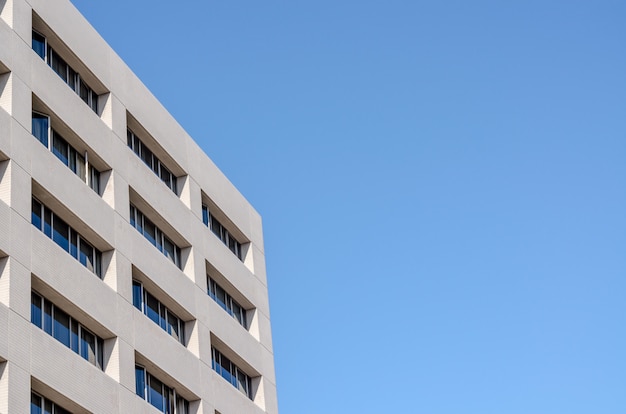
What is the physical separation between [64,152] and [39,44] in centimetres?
391

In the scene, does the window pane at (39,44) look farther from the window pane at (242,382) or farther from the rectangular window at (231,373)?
the window pane at (242,382)

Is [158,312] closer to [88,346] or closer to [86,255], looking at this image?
[86,255]

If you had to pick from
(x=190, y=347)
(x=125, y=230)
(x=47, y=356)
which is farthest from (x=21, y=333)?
(x=190, y=347)

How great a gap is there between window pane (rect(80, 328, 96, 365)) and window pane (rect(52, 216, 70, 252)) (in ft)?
9.58

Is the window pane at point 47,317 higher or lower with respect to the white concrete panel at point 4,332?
higher

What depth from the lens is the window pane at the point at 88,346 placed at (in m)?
38.3

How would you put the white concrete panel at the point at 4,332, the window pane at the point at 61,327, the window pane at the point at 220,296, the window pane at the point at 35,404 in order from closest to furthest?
the white concrete panel at the point at 4,332, the window pane at the point at 35,404, the window pane at the point at 61,327, the window pane at the point at 220,296

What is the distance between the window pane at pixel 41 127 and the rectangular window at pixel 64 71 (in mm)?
2343

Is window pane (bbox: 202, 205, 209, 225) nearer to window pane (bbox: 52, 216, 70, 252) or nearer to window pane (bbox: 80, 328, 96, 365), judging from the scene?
window pane (bbox: 52, 216, 70, 252)

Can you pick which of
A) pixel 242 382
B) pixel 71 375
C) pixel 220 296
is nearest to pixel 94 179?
pixel 71 375

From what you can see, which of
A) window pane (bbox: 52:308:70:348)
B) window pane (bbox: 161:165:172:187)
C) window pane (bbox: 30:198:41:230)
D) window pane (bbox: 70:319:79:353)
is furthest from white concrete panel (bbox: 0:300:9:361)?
window pane (bbox: 161:165:172:187)

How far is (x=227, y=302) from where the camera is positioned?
51688 mm

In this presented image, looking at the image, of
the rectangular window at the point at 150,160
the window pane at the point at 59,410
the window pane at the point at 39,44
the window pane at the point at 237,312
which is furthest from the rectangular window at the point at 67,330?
the window pane at the point at 237,312

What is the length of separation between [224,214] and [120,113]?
9618 millimetres
